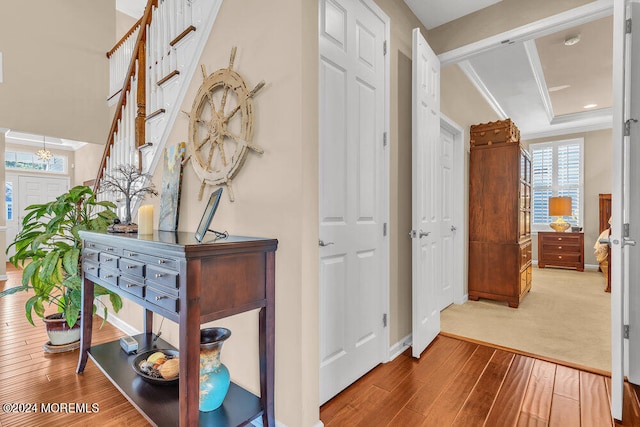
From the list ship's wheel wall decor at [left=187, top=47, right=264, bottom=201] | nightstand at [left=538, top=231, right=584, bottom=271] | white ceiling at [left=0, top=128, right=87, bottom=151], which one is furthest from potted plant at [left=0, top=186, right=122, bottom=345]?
nightstand at [left=538, top=231, right=584, bottom=271]

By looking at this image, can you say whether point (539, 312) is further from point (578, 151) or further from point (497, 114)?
point (578, 151)

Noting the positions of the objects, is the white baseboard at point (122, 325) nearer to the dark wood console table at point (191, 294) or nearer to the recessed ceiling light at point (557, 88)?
the dark wood console table at point (191, 294)

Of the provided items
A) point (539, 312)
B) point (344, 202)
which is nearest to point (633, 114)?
point (344, 202)

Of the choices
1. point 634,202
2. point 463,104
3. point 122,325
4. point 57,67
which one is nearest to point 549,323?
point 634,202

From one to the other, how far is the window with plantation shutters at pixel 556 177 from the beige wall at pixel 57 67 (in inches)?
319

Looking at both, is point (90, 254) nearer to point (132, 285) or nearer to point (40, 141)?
point (132, 285)

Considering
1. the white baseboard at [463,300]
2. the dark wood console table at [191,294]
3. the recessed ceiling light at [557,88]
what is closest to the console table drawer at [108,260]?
the dark wood console table at [191,294]

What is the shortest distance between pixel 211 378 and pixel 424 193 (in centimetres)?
187

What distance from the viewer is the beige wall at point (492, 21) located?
2.29 metres

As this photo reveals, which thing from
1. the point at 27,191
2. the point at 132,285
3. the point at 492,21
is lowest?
the point at 132,285

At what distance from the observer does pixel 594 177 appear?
6242mm

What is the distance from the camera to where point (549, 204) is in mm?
6316

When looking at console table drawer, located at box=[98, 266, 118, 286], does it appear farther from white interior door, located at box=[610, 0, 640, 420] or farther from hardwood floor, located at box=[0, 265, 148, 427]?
white interior door, located at box=[610, 0, 640, 420]

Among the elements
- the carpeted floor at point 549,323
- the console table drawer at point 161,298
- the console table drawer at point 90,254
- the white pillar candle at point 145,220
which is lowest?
the carpeted floor at point 549,323
